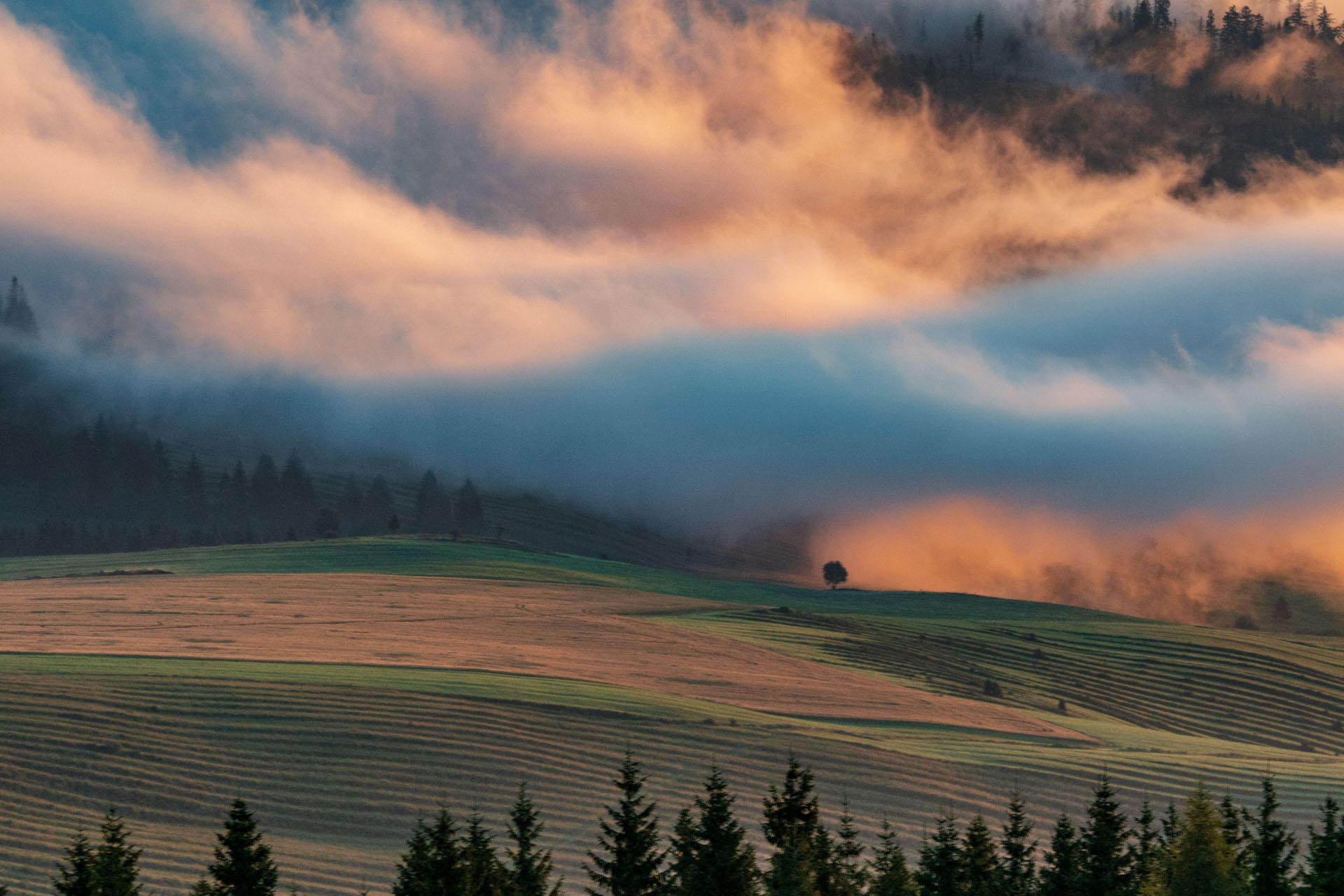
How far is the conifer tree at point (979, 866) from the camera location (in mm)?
44219

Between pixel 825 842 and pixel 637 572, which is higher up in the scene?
pixel 637 572

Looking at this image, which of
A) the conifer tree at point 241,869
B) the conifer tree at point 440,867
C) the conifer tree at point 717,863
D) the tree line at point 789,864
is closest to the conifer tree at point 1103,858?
the tree line at point 789,864

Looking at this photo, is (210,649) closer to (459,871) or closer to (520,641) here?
(520,641)

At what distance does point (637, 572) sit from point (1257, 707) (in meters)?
81.1

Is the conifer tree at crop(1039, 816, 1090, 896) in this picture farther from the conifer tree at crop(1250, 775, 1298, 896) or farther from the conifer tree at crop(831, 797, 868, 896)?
the conifer tree at crop(831, 797, 868, 896)

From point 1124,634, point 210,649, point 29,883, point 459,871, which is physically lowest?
point 29,883

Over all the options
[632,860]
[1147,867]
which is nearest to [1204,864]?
[1147,867]

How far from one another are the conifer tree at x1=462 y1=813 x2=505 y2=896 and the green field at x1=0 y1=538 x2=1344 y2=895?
2134 centimetres

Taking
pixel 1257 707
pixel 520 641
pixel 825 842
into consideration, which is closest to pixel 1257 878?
pixel 825 842

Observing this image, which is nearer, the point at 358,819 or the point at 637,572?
the point at 358,819

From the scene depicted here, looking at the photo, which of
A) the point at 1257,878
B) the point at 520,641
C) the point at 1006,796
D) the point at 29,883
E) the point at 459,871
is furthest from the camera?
the point at 520,641

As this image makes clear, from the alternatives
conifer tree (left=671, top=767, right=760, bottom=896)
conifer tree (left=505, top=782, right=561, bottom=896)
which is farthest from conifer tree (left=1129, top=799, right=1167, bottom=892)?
conifer tree (left=505, top=782, right=561, bottom=896)

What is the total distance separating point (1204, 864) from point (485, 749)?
47819 mm

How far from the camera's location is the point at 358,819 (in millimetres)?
69875
